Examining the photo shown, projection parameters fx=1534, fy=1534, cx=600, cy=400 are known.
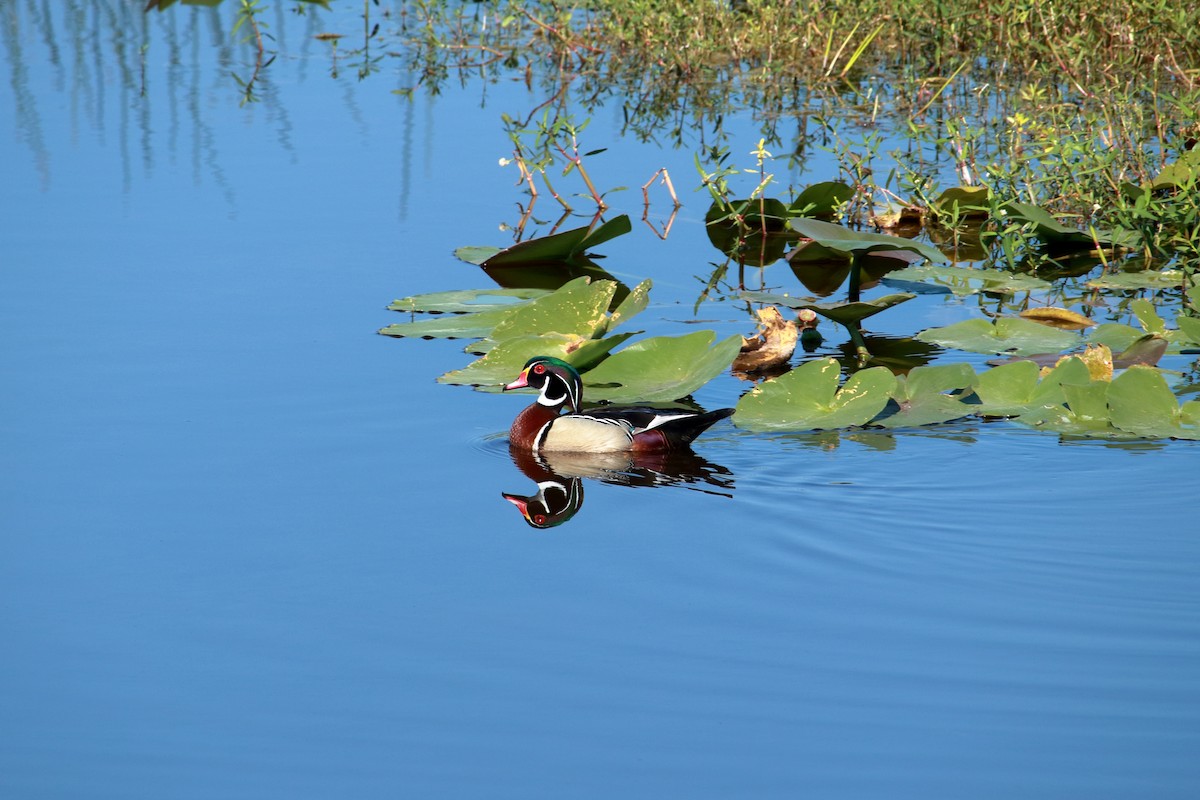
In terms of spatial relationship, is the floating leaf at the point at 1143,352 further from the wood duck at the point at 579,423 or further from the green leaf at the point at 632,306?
the green leaf at the point at 632,306

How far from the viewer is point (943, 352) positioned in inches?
245

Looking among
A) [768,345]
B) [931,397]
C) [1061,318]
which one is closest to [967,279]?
[1061,318]

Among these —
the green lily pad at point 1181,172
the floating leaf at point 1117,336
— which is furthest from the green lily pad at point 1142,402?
the green lily pad at point 1181,172

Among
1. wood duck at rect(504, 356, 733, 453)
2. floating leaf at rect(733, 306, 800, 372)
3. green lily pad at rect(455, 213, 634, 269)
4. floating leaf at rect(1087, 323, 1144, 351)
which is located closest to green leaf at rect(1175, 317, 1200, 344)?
floating leaf at rect(1087, 323, 1144, 351)

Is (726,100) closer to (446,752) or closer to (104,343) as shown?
(104,343)

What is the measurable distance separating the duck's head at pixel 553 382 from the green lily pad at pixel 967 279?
2079 millimetres

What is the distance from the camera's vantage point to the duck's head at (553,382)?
17.8ft

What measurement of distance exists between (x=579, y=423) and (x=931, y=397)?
1243 mm

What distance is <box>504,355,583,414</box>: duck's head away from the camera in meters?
5.43

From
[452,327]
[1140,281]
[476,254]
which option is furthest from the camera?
[476,254]

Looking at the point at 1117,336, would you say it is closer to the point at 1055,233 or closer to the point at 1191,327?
the point at 1191,327

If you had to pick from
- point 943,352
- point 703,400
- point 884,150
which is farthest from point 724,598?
point 884,150

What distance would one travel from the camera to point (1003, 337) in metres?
6.04

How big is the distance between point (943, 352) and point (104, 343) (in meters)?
3.39
